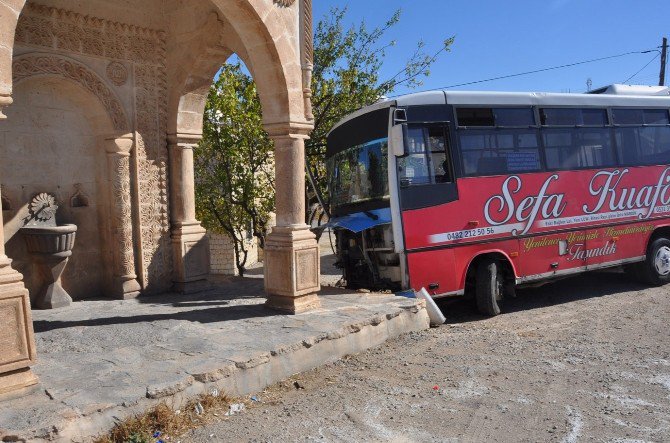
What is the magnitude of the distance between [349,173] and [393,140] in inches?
54.2

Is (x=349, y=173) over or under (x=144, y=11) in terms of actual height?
under

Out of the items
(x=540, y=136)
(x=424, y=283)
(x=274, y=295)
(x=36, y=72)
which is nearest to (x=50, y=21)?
(x=36, y=72)

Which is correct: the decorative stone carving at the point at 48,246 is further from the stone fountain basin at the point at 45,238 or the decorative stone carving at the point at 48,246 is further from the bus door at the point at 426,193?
the bus door at the point at 426,193

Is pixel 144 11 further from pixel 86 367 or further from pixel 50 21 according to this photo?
pixel 86 367

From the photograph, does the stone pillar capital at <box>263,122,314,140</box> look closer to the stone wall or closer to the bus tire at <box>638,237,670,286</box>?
the stone wall

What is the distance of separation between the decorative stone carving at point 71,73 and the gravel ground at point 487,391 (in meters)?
4.46

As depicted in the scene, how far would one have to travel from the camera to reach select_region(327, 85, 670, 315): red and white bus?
296 inches

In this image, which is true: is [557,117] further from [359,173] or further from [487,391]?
[487,391]

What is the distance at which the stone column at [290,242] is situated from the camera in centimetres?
628

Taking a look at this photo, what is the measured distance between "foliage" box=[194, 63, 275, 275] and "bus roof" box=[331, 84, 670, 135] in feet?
7.72

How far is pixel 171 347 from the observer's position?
5.02m

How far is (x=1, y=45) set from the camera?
12.5 feet

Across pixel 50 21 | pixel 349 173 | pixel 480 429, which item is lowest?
pixel 480 429

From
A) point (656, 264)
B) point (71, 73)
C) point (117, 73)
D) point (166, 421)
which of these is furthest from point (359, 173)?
point (656, 264)
